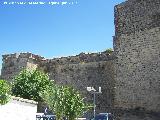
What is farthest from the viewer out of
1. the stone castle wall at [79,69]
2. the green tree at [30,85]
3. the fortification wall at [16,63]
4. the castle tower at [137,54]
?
the fortification wall at [16,63]

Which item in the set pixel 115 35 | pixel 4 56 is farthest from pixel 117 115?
pixel 4 56

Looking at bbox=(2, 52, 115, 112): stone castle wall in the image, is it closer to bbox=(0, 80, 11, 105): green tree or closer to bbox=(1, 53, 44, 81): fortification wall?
bbox=(1, 53, 44, 81): fortification wall

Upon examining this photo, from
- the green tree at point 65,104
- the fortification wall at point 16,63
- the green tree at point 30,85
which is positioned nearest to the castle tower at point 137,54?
the green tree at point 30,85

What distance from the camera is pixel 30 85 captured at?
21.5m

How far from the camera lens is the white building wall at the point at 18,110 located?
1527cm

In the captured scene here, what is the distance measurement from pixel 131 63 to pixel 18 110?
8.42 m

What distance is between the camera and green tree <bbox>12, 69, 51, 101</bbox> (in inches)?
832

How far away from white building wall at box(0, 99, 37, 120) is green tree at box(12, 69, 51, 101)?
13.1 ft

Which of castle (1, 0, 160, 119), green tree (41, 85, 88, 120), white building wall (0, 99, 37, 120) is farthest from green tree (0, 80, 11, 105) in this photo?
castle (1, 0, 160, 119)

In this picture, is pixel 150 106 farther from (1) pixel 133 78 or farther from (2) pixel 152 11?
(2) pixel 152 11

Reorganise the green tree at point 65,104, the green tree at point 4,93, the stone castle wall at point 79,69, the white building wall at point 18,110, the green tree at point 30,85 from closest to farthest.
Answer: the green tree at point 4,93, the white building wall at point 18,110, the green tree at point 65,104, the green tree at point 30,85, the stone castle wall at point 79,69

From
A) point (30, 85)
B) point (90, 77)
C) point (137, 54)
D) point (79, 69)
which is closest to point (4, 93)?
point (30, 85)

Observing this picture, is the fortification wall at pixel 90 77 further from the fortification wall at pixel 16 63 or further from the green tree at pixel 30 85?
the green tree at pixel 30 85

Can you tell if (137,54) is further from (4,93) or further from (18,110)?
(4,93)
